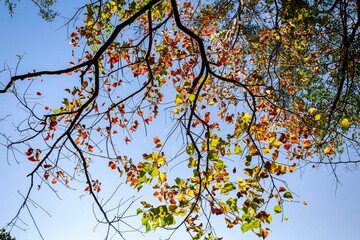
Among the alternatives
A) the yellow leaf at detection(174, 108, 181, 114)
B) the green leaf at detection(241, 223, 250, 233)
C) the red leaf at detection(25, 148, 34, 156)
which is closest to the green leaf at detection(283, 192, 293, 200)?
the green leaf at detection(241, 223, 250, 233)

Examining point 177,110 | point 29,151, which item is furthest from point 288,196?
point 29,151

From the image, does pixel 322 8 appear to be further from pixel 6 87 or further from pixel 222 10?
pixel 6 87

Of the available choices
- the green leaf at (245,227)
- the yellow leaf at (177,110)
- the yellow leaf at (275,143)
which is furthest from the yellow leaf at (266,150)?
the yellow leaf at (177,110)

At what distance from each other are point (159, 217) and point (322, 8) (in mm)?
4755

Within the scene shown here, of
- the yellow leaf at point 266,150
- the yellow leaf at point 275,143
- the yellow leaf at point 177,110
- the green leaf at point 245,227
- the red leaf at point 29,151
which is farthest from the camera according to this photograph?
the red leaf at point 29,151

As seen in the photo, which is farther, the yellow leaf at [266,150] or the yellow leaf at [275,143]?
the yellow leaf at [266,150]

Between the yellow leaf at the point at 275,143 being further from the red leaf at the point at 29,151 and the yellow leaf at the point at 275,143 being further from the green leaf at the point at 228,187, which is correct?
the red leaf at the point at 29,151

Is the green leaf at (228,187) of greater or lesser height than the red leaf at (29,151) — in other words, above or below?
below

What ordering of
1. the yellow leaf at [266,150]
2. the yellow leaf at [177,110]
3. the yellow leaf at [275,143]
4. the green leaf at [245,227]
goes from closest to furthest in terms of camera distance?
the green leaf at [245,227] < the yellow leaf at [275,143] < the yellow leaf at [266,150] < the yellow leaf at [177,110]

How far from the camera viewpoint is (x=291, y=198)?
385 centimetres

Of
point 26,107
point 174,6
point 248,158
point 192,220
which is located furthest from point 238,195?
point 26,107

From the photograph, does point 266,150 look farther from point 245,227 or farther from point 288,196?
point 245,227

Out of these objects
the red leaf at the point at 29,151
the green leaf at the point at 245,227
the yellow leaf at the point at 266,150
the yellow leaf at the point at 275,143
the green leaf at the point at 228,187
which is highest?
the yellow leaf at the point at 266,150

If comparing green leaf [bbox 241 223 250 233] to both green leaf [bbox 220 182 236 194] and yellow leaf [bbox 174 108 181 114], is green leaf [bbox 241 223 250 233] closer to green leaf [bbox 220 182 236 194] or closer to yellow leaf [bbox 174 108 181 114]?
green leaf [bbox 220 182 236 194]
